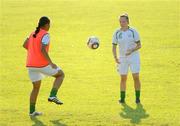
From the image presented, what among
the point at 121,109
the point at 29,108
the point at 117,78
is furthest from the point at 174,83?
the point at 29,108

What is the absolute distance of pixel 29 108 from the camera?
12.5 meters

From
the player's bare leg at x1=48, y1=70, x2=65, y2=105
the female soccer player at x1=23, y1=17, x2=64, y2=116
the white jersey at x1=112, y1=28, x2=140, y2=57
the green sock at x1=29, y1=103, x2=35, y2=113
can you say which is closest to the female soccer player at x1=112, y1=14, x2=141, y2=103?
the white jersey at x1=112, y1=28, x2=140, y2=57

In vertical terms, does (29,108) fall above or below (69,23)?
below

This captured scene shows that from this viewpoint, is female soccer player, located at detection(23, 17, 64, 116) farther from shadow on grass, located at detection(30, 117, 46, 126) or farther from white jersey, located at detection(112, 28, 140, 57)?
white jersey, located at detection(112, 28, 140, 57)

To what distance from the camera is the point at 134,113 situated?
39.9 ft

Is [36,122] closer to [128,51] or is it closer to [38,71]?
[38,71]

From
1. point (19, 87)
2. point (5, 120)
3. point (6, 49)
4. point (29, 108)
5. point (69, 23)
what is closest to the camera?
point (5, 120)

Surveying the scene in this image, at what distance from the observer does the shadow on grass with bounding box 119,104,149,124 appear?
1165 cm

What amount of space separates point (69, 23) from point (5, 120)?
20.0 meters

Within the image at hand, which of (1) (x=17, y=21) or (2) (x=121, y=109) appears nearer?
(2) (x=121, y=109)

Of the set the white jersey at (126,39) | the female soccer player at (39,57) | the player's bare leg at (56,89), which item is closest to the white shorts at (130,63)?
the white jersey at (126,39)

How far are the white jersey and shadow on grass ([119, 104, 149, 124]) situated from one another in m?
1.32

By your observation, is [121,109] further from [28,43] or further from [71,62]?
[71,62]

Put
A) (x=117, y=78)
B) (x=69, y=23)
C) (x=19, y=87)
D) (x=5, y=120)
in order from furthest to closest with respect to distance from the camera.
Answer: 1. (x=69, y=23)
2. (x=117, y=78)
3. (x=19, y=87)
4. (x=5, y=120)
